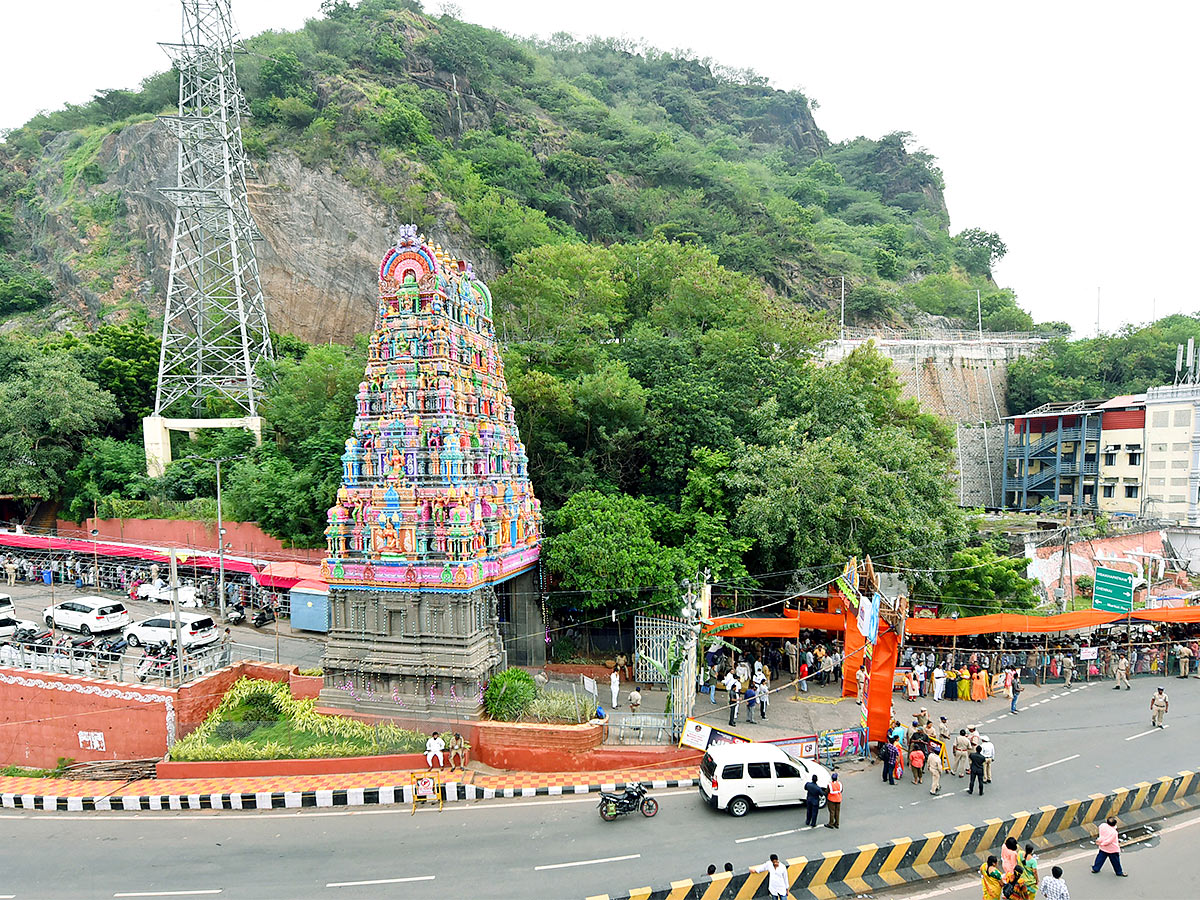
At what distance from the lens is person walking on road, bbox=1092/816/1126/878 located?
12.4 metres

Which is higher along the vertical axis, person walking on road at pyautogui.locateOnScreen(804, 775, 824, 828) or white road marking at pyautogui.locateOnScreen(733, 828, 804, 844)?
person walking on road at pyautogui.locateOnScreen(804, 775, 824, 828)

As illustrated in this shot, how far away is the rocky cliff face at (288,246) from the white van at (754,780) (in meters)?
39.4

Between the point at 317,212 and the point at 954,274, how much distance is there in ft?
209

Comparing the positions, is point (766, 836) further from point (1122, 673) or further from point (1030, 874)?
point (1122, 673)

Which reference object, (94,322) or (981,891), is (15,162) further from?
(981,891)

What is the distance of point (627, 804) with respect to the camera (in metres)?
14.8

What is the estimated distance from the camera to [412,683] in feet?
62.5

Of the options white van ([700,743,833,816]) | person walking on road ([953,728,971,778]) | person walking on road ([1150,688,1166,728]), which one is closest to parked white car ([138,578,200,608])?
white van ([700,743,833,816])

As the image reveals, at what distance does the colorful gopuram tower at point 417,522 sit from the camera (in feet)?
62.2

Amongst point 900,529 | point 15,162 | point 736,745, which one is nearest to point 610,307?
point 900,529

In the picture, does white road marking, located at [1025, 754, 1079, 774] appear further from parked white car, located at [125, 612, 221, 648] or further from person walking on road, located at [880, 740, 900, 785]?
parked white car, located at [125, 612, 221, 648]

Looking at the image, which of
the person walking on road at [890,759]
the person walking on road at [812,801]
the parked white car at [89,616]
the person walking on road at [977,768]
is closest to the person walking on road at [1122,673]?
the person walking on road at [977,768]

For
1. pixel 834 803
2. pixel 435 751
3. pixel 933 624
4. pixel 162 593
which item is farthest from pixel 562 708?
pixel 162 593

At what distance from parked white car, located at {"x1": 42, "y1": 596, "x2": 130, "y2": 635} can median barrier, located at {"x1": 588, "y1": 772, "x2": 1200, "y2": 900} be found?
21.0 meters
